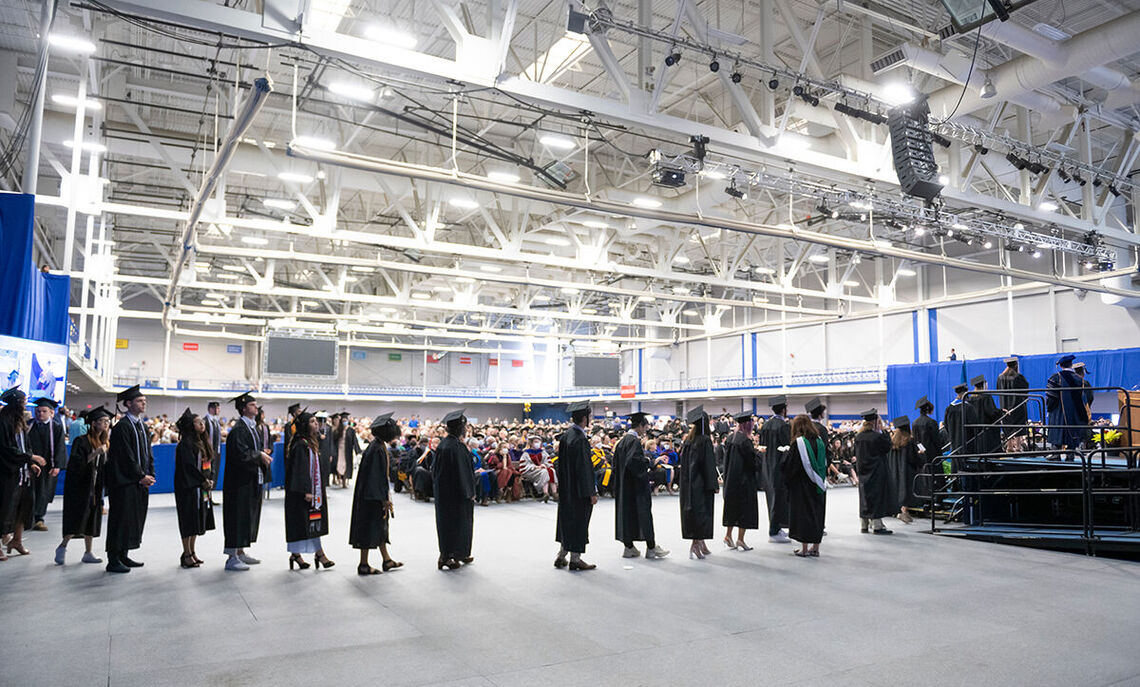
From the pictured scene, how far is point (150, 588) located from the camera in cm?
588

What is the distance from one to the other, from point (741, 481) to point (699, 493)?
685 millimetres

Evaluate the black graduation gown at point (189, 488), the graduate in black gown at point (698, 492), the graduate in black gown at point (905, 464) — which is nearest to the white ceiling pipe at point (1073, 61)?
the graduate in black gown at point (905, 464)

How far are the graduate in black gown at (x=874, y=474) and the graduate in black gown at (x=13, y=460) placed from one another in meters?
8.74

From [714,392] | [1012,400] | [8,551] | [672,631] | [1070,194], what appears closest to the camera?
[672,631]

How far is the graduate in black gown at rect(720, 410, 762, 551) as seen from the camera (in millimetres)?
7801

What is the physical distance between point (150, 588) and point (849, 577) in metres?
5.80

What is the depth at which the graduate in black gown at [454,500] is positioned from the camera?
6699 mm

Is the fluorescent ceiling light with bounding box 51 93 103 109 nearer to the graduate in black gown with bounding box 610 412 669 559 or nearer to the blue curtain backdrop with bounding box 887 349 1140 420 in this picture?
the graduate in black gown with bounding box 610 412 669 559

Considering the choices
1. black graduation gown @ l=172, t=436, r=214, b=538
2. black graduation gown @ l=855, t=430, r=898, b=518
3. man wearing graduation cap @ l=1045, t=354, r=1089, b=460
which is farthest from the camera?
man wearing graduation cap @ l=1045, t=354, r=1089, b=460

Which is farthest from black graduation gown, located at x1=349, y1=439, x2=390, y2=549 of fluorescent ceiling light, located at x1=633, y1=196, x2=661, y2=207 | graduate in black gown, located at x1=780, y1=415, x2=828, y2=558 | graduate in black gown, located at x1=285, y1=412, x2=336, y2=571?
fluorescent ceiling light, located at x1=633, y1=196, x2=661, y2=207

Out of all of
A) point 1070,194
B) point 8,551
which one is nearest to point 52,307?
point 8,551

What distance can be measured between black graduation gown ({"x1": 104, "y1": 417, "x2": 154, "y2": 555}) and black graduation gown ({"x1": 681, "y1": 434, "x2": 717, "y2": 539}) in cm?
506

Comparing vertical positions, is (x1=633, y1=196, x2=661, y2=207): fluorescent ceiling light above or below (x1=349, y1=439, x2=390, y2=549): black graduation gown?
above

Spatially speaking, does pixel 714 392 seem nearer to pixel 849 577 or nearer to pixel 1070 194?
pixel 1070 194
